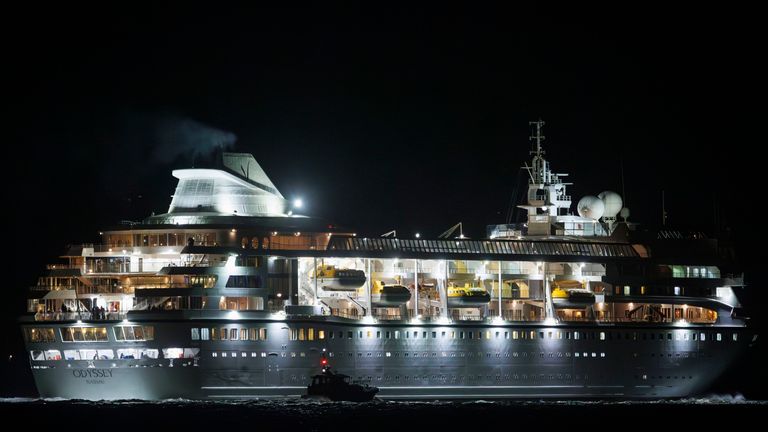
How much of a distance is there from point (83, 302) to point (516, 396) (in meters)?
21.7

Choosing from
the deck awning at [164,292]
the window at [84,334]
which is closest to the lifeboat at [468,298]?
the deck awning at [164,292]

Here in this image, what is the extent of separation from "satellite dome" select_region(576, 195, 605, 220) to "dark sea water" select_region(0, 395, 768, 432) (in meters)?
11.5

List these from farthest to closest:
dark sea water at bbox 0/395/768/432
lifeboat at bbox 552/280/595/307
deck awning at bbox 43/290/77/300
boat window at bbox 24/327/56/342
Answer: lifeboat at bbox 552/280/595/307 < deck awning at bbox 43/290/77/300 < boat window at bbox 24/327/56/342 < dark sea water at bbox 0/395/768/432

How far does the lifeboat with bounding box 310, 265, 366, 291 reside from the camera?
67.4 metres

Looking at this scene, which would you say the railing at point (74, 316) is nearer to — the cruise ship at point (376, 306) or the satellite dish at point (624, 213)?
the cruise ship at point (376, 306)

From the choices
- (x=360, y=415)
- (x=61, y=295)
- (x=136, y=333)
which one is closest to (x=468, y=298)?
(x=360, y=415)

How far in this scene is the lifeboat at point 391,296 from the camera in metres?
68.2

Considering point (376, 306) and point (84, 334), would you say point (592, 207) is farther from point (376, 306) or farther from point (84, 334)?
point (84, 334)

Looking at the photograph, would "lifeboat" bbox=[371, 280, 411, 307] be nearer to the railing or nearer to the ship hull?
the ship hull

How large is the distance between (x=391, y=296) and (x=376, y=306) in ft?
3.52

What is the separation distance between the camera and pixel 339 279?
67312 mm

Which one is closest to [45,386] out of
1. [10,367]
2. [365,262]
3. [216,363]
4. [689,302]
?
[216,363]

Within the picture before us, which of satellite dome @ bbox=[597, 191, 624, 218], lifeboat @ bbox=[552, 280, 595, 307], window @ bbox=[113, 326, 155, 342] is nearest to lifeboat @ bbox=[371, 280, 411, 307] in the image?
lifeboat @ bbox=[552, 280, 595, 307]

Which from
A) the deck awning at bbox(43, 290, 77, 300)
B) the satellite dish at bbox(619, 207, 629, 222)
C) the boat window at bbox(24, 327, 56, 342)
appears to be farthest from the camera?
the satellite dish at bbox(619, 207, 629, 222)
